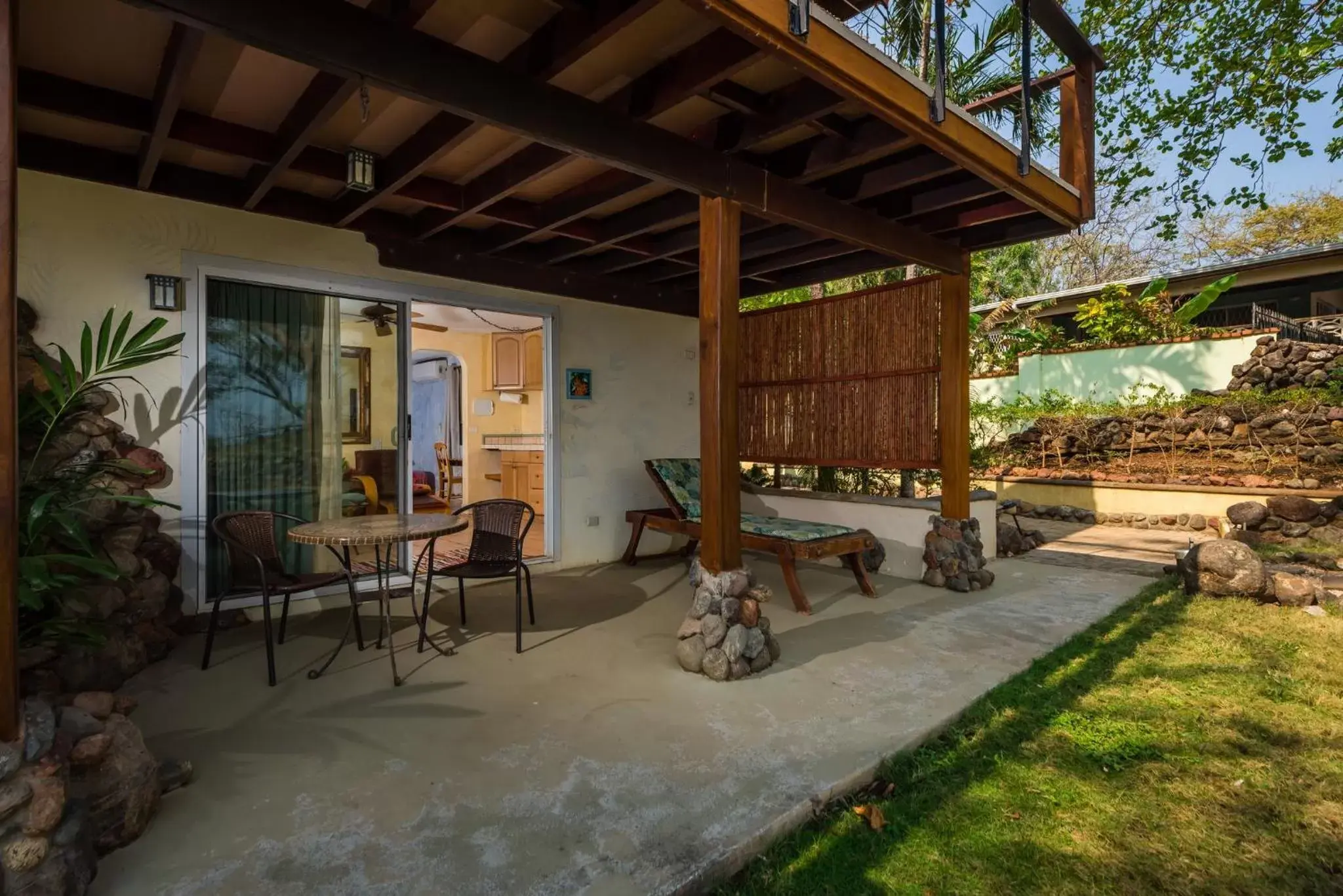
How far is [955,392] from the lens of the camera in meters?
5.03

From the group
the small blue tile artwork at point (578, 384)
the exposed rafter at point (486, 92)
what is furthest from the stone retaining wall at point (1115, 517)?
the exposed rafter at point (486, 92)

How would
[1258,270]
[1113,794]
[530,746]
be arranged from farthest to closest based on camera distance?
1. [1258,270]
2. [530,746]
3. [1113,794]

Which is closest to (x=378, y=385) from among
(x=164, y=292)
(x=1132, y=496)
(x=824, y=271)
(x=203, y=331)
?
(x=203, y=331)

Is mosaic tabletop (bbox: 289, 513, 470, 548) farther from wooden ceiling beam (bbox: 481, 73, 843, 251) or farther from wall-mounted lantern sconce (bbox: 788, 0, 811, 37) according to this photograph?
wall-mounted lantern sconce (bbox: 788, 0, 811, 37)

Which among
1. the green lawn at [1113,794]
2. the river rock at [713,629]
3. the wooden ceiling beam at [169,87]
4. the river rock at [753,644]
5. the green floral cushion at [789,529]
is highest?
the wooden ceiling beam at [169,87]

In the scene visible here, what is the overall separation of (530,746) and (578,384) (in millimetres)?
3849

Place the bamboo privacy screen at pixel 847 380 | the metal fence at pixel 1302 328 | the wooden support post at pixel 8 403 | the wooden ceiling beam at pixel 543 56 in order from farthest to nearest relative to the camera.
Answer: the metal fence at pixel 1302 328 → the bamboo privacy screen at pixel 847 380 → the wooden ceiling beam at pixel 543 56 → the wooden support post at pixel 8 403

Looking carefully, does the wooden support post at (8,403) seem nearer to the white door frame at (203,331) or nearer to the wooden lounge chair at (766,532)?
the white door frame at (203,331)

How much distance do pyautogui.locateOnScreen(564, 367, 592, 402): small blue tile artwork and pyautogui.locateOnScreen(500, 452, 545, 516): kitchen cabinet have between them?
1.93 metres

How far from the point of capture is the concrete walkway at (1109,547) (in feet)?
19.2

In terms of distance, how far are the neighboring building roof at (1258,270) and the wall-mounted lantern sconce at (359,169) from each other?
12.3 meters

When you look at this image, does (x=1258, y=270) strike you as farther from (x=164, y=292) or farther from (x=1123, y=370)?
(x=164, y=292)

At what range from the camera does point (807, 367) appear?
6.16 meters

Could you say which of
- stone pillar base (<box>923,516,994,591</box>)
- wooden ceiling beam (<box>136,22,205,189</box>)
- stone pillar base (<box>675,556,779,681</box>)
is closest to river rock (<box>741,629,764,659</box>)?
stone pillar base (<box>675,556,779,681</box>)
